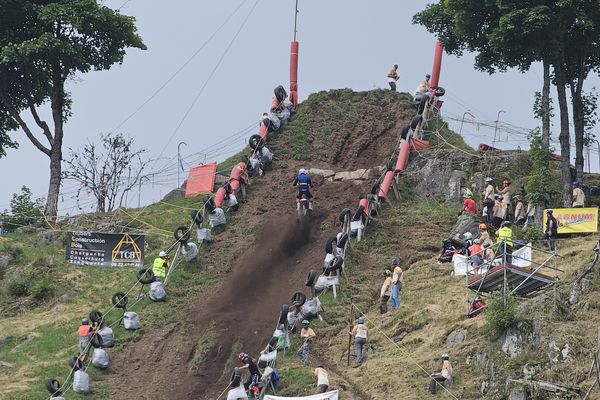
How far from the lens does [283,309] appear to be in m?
41.9

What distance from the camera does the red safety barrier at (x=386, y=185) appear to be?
51.3 m

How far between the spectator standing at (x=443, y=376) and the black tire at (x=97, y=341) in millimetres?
11172

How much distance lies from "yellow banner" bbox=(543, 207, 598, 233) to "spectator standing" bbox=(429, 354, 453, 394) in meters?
11.4

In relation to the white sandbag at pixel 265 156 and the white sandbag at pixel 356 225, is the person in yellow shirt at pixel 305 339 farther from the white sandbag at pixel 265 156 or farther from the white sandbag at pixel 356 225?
the white sandbag at pixel 265 156

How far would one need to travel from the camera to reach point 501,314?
37188 mm

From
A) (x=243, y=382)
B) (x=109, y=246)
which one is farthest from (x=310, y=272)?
(x=109, y=246)

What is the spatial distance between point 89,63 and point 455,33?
16.0 meters

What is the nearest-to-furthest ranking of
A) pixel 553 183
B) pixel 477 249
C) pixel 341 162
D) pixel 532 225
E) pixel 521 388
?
pixel 521 388
pixel 477 249
pixel 532 225
pixel 553 183
pixel 341 162

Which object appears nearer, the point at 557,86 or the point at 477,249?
the point at 477,249

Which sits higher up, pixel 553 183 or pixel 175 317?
pixel 553 183

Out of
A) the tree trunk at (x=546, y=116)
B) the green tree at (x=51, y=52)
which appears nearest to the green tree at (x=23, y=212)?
the green tree at (x=51, y=52)


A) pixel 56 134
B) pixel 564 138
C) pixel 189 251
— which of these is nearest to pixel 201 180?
pixel 56 134

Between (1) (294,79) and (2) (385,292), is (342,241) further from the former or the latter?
(1) (294,79)

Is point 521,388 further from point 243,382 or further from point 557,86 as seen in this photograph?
point 557,86
